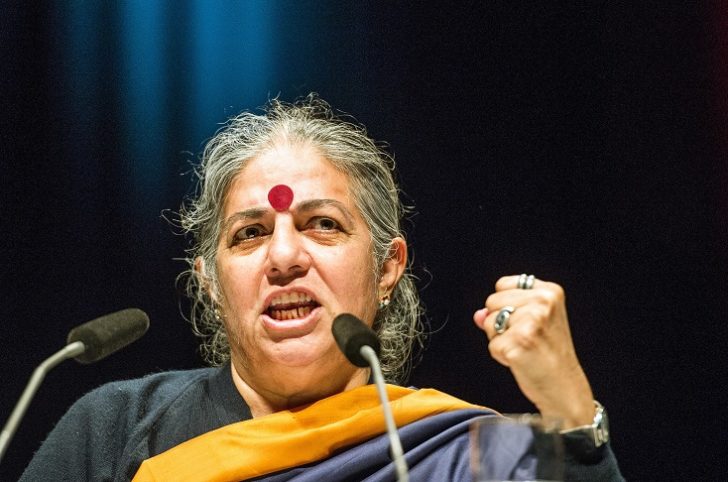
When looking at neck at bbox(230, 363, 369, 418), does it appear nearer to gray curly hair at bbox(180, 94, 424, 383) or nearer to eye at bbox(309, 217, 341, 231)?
gray curly hair at bbox(180, 94, 424, 383)

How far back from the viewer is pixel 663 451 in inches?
78.7

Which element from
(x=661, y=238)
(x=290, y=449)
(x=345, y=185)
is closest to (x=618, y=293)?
Answer: (x=661, y=238)

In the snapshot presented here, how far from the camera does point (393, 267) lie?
197 centimetres

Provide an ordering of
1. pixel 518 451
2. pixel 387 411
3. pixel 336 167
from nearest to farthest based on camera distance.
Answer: pixel 518 451, pixel 387 411, pixel 336 167

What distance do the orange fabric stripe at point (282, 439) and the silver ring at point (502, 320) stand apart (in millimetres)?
408

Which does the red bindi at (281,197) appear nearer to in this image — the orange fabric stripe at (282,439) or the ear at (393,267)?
the ear at (393,267)

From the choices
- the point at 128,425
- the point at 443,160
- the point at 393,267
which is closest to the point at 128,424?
the point at 128,425

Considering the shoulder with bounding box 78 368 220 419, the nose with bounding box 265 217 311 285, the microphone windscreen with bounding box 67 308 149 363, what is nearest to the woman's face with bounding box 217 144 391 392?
the nose with bounding box 265 217 311 285

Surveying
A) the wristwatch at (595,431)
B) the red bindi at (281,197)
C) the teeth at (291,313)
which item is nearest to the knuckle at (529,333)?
the wristwatch at (595,431)

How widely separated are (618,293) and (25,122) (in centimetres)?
154

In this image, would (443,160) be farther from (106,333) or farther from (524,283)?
(106,333)

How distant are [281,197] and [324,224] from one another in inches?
4.4

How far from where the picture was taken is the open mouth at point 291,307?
169cm

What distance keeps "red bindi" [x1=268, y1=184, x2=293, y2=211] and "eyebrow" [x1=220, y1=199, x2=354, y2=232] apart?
24 millimetres
